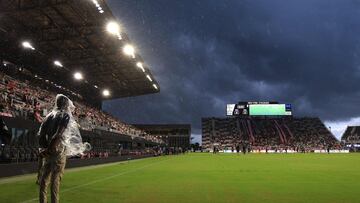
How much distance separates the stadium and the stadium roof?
9cm

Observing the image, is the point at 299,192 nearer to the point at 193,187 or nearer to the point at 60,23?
the point at 193,187

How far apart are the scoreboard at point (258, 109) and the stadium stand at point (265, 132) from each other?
4677 millimetres

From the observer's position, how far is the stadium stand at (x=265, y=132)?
383 ft

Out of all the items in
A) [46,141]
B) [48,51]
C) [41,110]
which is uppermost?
[48,51]

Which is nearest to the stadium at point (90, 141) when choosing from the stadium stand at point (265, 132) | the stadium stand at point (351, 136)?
the stadium stand at point (265, 132)

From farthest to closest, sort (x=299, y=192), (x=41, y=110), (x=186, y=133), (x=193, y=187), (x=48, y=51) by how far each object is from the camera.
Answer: (x=186, y=133) < (x=48, y=51) < (x=41, y=110) < (x=193, y=187) < (x=299, y=192)

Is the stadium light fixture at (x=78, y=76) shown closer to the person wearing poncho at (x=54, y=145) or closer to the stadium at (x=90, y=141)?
the stadium at (x=90, y=141)

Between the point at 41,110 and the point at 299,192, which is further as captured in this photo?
the point at 41,110

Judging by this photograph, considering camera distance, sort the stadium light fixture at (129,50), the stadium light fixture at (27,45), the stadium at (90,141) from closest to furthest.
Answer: the stadium at (90,141)
the stadium light fixture at (27,45)
the stadium light fixture at (129,50)

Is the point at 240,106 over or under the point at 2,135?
over

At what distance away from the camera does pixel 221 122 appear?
13575 cm

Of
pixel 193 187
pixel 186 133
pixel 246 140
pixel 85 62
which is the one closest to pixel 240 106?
pixel 246 140

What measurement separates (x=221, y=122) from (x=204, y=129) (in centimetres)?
593

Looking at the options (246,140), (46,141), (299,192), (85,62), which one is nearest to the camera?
(46,141)
